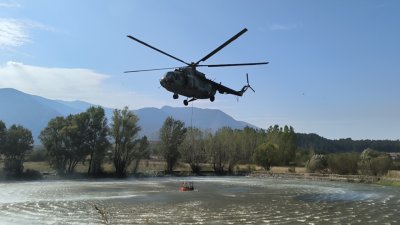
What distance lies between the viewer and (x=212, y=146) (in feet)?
309

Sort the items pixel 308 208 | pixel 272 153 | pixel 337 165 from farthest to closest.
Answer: pixel 272 153
pixel 337 165
pixel 308 208

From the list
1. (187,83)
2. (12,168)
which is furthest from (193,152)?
(187,83)

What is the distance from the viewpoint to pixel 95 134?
83562 millimetres

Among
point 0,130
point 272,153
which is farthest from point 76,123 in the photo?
point 272,153

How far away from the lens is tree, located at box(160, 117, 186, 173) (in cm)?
9275

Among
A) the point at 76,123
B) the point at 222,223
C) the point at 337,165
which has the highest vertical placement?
the point at 76,123

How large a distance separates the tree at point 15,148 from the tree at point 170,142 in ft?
84.4

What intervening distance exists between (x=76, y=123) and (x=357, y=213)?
200 feet

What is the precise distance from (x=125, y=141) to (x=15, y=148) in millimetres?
18673

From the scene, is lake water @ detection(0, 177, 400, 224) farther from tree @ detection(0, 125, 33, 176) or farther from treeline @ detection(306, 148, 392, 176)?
tree @ detection(0, 125, 33, 176)

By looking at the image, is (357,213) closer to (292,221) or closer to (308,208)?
(308,208)

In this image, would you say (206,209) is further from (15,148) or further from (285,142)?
(285,142)

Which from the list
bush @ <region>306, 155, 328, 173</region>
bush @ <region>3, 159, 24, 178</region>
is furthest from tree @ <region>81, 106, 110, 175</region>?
bush @ <region>306, 155, 328, 173</region>

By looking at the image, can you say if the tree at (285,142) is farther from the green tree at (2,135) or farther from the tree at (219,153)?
the green tree at (2,135)
